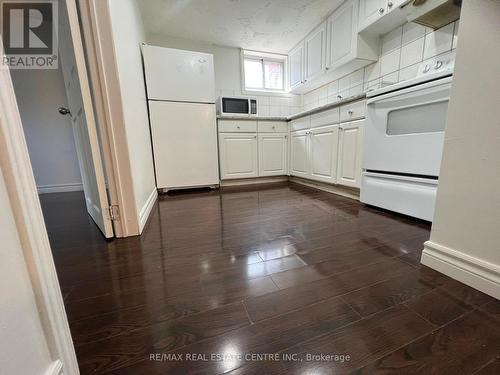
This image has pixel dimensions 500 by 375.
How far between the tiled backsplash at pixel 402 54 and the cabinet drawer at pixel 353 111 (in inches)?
25.4

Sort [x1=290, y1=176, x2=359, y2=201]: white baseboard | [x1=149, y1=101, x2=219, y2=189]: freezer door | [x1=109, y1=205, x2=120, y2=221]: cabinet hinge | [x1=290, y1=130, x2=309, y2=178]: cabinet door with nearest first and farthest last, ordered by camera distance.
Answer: [x1=109, y1=205, x2=120, y2=221]: cabinet hinge < [x1=290, y1=176, x2=359, y2=201]: white baseboard < [x1=149, y1=101, x2=219, y2=189]: freezer door < [x1=290, y1=130, x2=309, y2=178]: cabinet door

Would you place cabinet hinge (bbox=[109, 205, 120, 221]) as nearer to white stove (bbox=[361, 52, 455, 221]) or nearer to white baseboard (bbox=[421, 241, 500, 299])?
white baseboard (bbox=[421, 241, 500, 299])

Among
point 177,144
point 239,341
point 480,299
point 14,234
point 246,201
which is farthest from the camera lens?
point 177,144

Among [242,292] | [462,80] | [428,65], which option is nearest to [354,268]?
[242,292]

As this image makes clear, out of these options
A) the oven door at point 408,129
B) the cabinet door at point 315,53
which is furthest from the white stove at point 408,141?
the cabinet door at point 315,53

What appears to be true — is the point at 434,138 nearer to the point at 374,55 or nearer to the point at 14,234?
the point at 374,55

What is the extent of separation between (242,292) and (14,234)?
67 cm

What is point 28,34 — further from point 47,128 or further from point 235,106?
point 235,106

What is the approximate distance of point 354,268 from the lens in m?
0.95

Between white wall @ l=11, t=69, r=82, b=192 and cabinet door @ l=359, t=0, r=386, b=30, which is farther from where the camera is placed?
white wall @ l=11, t=69, r=82, b=192

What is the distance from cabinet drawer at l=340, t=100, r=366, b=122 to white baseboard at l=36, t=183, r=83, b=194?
11.0 ft

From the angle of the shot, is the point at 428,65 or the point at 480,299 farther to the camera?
the point at 428,65

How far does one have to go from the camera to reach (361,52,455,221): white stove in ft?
4.26

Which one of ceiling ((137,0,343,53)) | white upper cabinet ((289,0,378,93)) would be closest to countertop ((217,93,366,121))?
white upper cabinet ((289,0,378,93))
